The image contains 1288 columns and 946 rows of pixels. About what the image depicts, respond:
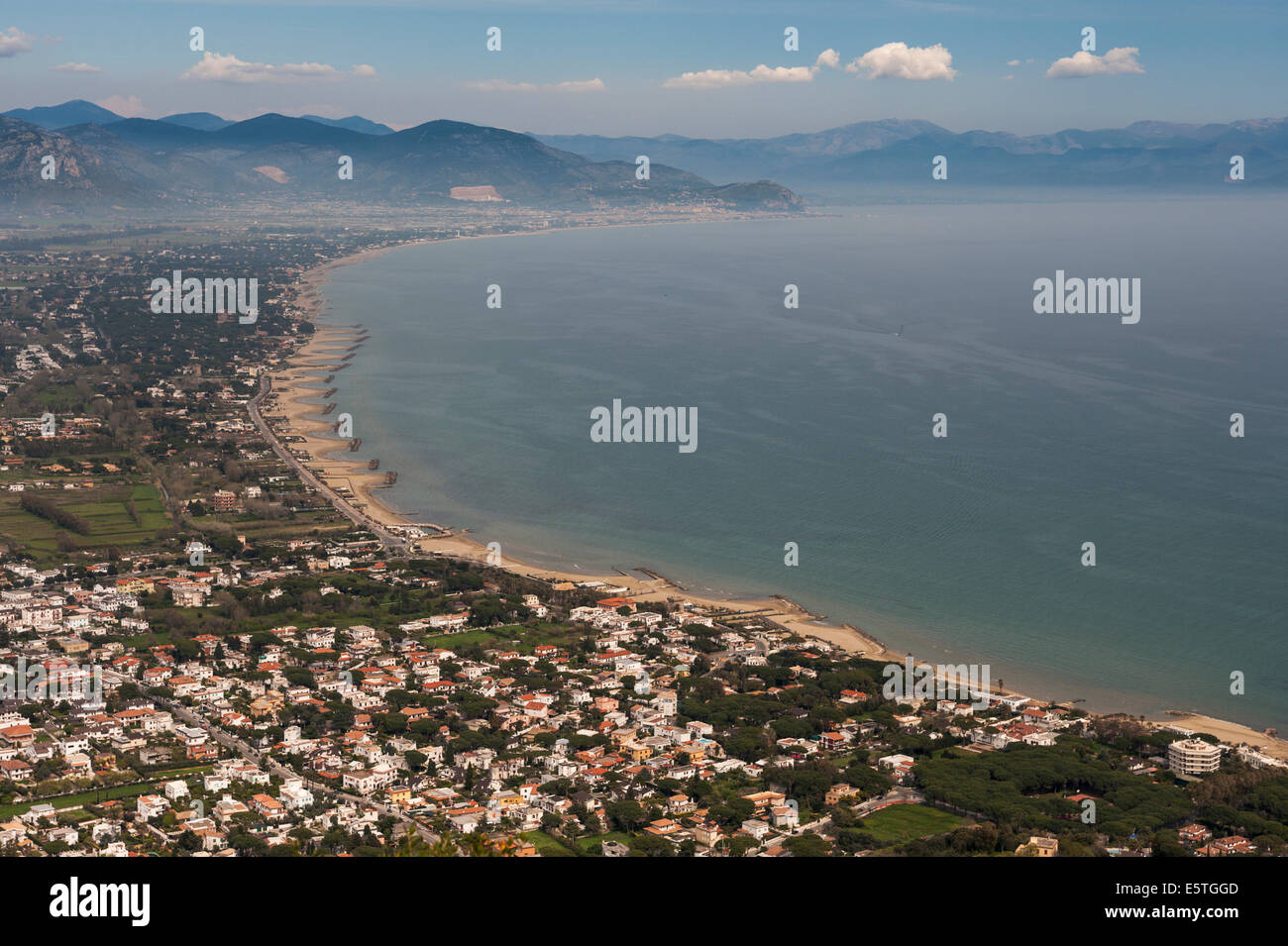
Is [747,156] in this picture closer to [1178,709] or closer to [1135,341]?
[1135,341]

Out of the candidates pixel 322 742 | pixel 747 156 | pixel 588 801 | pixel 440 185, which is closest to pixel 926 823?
pixel 588 801

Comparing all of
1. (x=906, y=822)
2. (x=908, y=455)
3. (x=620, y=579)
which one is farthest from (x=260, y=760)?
(x=908, y=455)

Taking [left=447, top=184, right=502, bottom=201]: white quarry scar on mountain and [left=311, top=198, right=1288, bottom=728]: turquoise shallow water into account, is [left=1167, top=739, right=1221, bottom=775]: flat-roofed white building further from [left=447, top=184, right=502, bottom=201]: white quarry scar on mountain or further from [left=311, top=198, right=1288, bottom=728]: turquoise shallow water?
[left=447, top=184, right=502, bottom=201]: white quarry scar on mountain

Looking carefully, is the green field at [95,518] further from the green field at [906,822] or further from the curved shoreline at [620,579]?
the green field at [906,822]

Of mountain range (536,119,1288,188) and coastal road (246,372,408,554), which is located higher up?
mountain range (536,119,1288,188)

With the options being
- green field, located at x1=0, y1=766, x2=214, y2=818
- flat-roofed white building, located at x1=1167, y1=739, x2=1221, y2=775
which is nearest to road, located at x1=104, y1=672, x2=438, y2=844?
green field, located at x1=0, y1=766, x2=214, y2=818
